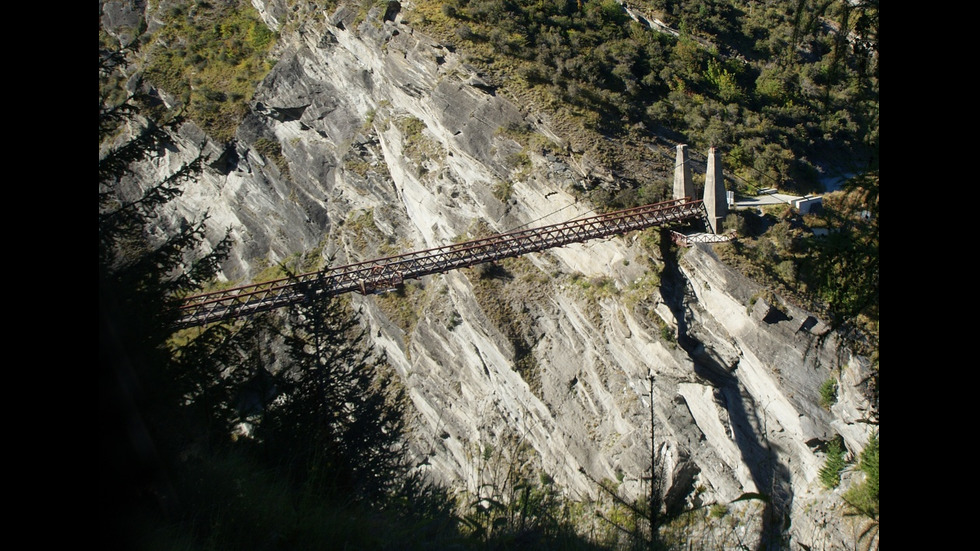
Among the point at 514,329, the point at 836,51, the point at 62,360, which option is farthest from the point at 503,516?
the point at 514,329

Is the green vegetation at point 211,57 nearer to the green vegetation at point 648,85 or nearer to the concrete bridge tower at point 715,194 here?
the green vegetation at point 648,85

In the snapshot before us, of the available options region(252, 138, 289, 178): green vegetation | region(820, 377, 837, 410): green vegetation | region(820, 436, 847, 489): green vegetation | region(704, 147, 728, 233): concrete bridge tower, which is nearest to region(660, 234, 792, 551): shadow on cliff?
region(820, 436, 847, 489): green vegetation

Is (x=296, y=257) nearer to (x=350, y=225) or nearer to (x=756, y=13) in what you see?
(x=350, y=225)

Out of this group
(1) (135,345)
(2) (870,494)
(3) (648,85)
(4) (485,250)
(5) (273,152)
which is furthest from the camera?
(5) (273,152)

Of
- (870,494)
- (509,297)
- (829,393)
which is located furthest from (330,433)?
(509,297)

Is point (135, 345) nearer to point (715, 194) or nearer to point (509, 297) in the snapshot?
point (715, 194)

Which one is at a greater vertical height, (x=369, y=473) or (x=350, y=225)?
(x=350, y=225)
